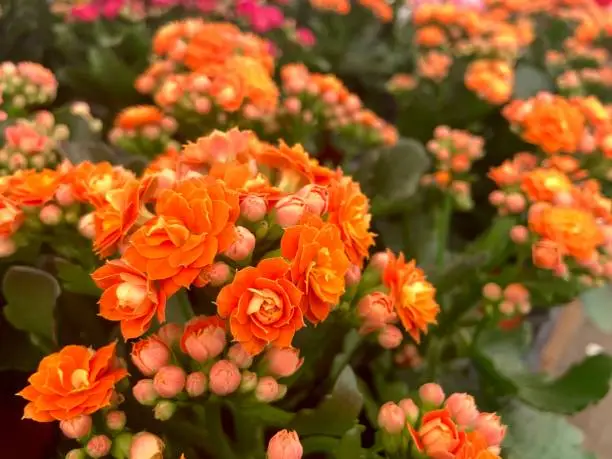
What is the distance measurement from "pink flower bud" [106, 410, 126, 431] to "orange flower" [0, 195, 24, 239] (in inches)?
5.8

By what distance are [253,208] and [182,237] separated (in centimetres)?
5

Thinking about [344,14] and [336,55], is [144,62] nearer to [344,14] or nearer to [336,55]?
[336,55]

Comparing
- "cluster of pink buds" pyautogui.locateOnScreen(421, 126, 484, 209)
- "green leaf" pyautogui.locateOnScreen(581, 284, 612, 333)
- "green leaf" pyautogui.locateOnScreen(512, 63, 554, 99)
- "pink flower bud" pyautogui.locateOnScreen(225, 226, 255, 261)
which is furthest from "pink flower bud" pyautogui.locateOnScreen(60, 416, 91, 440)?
"green leaf" pyautogui.locateOnScreen(512, 63, 554, 99)

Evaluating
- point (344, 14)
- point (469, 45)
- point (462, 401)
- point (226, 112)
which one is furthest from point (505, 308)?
point (344, 14)

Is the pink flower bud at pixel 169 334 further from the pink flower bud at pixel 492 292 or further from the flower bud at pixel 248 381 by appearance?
the pink flower bud at pixel 492 292

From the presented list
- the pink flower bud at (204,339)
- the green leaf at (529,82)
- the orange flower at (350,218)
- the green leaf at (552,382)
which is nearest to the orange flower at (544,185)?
the green leaf at (552,382)

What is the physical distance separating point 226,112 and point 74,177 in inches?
9.8

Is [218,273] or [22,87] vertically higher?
[218,273]

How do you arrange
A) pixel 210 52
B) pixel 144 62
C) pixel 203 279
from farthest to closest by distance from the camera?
pixel 144 62
pixel 210 52
pixel 203 279

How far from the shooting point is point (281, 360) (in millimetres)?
369

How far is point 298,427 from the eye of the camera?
0.45 metres

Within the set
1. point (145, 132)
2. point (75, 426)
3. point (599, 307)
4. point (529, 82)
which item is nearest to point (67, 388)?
point (75, 426)

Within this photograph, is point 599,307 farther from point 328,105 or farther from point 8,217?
point 8,217

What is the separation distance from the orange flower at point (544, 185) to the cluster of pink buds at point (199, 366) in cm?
31
